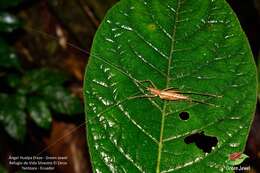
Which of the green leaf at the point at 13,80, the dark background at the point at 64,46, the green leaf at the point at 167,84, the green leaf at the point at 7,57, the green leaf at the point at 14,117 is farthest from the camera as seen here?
the green leaf at the point at 13,80

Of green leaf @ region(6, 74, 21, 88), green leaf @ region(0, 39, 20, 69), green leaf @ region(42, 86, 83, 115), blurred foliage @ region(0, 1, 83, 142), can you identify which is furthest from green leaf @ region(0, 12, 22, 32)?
green leaf @ region(42, 86, 83, 115)

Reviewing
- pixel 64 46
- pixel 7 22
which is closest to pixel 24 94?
pixel 7 22

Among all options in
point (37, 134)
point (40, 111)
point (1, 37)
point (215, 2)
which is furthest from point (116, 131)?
point (37, 134)

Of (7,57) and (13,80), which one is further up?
(7,57)

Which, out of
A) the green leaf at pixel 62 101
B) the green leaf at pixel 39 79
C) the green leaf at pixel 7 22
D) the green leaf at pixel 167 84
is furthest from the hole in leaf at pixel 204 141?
the green leaf at pixel 7 22

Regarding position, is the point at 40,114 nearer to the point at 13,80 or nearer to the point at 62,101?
the point at 62,101

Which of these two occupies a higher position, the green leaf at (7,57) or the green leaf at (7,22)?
the green leaf at (7,22)

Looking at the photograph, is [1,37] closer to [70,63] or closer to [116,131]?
[70,63]

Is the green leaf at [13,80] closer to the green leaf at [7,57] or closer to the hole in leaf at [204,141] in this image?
the green leaf at [7,57]
